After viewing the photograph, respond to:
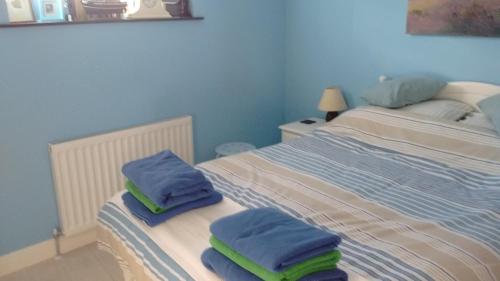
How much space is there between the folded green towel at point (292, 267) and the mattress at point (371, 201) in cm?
10

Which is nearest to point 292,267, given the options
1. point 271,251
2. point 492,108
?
point 271,251

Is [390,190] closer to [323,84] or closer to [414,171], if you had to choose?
[414,171]

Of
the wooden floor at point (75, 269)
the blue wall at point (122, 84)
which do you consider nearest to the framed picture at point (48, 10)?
the blue wall at point (122, 84)

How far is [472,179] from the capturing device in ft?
6.30

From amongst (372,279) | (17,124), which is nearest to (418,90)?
(372,279)

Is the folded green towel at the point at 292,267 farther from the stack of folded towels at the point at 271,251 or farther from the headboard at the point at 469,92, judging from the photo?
the headboard at the point at 469,92

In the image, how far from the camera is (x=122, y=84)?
8.86ft

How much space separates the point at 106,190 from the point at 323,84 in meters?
1.68

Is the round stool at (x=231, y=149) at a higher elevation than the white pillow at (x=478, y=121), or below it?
below

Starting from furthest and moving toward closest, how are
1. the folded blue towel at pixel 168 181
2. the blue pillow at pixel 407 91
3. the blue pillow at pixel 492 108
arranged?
the blue pillow at pixel 407 91 < the blue pillow at pixel 492 108 < the folded blue towel at pixel 168 181

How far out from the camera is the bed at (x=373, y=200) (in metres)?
1.37

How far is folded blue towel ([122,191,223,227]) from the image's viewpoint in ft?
5.31

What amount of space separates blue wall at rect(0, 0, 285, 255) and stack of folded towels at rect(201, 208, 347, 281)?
1533 mm

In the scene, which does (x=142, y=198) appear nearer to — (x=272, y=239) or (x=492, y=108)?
(x=272, y=239)
